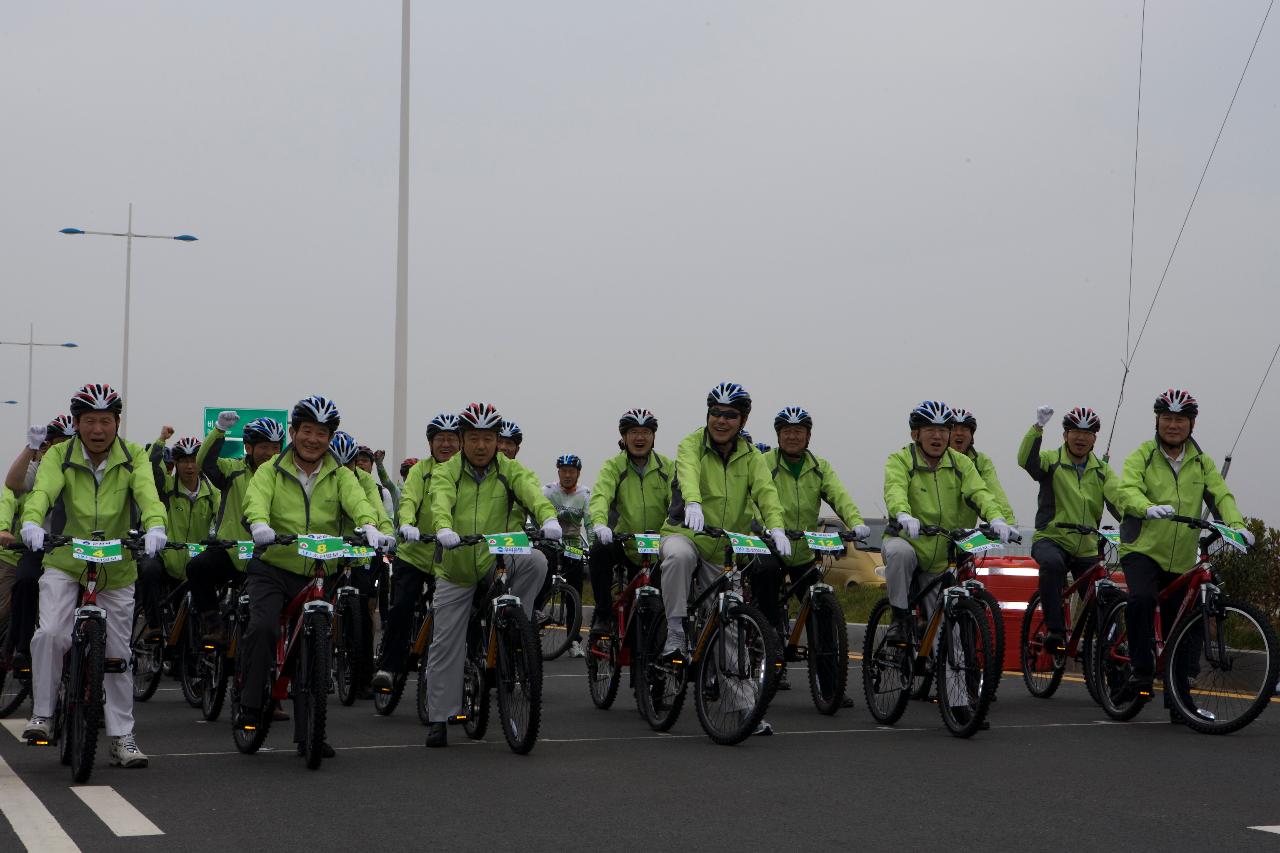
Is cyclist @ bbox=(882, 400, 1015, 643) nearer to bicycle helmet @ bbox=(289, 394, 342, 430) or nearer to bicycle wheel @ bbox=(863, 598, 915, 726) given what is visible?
bicycle wheel @ bbox=(863, 598, 915, 726)

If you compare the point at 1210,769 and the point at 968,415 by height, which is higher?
the point at 968,415

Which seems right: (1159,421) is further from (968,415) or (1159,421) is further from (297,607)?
(297,607)

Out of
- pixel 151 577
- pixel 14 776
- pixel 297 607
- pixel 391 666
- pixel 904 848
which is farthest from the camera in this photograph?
pixel 151 577

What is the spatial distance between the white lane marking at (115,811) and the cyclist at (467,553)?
226 centimetres

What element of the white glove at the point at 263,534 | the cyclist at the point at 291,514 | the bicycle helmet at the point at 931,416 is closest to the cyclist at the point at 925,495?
the bicycle helmet at the point at 931,416

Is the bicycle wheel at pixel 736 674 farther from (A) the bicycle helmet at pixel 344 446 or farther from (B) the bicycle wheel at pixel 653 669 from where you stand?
(A) the bicycle helmet at pixel 344 446

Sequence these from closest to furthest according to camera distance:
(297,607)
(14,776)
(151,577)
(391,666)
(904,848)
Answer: (904,848) → (14,776) → (297,607) → (391,666) → (151,577)

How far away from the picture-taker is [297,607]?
9.53 metres

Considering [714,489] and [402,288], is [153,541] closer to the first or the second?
[714,489]

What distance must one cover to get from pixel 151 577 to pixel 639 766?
544 cm

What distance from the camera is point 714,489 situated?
1116 cm

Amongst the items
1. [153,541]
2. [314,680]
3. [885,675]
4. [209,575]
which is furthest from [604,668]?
[153,541]

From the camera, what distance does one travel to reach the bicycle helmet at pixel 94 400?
919 centimetres

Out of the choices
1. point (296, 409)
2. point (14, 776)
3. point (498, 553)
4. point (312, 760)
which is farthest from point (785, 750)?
point (14, 776)
